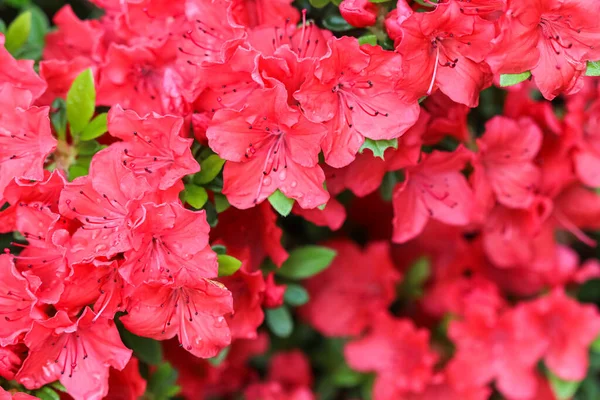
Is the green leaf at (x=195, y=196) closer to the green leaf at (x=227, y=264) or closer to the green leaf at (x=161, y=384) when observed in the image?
the green leaf at (x=227, y=264)

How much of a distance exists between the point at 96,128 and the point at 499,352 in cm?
125

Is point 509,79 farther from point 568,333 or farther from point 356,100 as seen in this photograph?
point 568,333

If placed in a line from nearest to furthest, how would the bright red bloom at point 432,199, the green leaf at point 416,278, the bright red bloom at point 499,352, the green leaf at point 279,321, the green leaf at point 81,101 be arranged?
the green leaf at point 81,101 < the bright red bloom at point 432,199 < the green leaf at point 279,321 < the bright red bloom at point 499,352 < the green leaf at point 416,278

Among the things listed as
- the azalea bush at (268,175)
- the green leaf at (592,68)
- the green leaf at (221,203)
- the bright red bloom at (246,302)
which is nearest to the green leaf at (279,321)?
the azalea bush at (268,175)

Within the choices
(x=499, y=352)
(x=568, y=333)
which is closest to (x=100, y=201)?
(x=499, y=352)

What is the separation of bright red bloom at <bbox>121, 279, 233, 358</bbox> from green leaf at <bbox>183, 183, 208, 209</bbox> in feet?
0.56

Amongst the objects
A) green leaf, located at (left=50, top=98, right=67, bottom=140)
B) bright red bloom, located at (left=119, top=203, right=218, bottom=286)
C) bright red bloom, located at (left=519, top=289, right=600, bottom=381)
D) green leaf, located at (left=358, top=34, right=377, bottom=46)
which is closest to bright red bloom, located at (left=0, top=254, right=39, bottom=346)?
bright red bloom, located at (left=119, top=203, right=218, bottom=286)

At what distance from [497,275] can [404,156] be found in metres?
0.77

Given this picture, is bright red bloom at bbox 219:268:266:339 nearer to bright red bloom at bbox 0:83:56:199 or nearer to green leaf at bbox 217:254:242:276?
green leaf at bbox 217:254:242:276

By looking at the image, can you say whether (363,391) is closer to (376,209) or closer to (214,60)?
(376,209)

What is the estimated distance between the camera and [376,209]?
6.40ft

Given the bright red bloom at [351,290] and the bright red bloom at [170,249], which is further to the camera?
the bright red bloom at [351,290]

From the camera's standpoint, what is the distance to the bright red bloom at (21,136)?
1.29 metres

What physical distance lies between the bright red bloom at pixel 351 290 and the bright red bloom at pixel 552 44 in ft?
2.54
